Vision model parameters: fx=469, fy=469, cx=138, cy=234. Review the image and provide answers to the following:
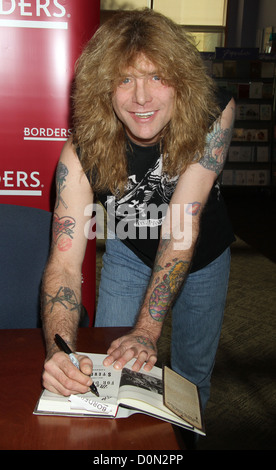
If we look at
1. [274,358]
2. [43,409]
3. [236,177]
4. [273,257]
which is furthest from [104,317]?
[236,177]

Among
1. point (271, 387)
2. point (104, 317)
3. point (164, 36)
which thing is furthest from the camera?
point (271, 387)

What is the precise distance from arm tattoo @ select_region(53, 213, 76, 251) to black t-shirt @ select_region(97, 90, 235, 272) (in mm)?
180

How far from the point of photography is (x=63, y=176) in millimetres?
1400

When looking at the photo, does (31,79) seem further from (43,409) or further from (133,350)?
(43,409)

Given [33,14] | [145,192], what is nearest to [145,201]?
[145,192]

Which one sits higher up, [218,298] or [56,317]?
[56,317]

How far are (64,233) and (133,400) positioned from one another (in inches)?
24.0

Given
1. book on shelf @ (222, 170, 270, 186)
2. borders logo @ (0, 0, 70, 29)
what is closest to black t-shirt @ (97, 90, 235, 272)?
borders logo @ (0, 0, 70, 29)

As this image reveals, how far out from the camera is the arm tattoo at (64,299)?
1.29 meters

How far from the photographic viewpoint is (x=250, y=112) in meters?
7.44

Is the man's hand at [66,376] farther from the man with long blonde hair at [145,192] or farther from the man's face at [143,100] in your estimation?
the man's face at [143,100]

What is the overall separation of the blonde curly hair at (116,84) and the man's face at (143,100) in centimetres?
2

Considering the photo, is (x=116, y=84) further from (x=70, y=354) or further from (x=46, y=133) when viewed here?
(x=46, y=133)

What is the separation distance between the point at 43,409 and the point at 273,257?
402 cm
